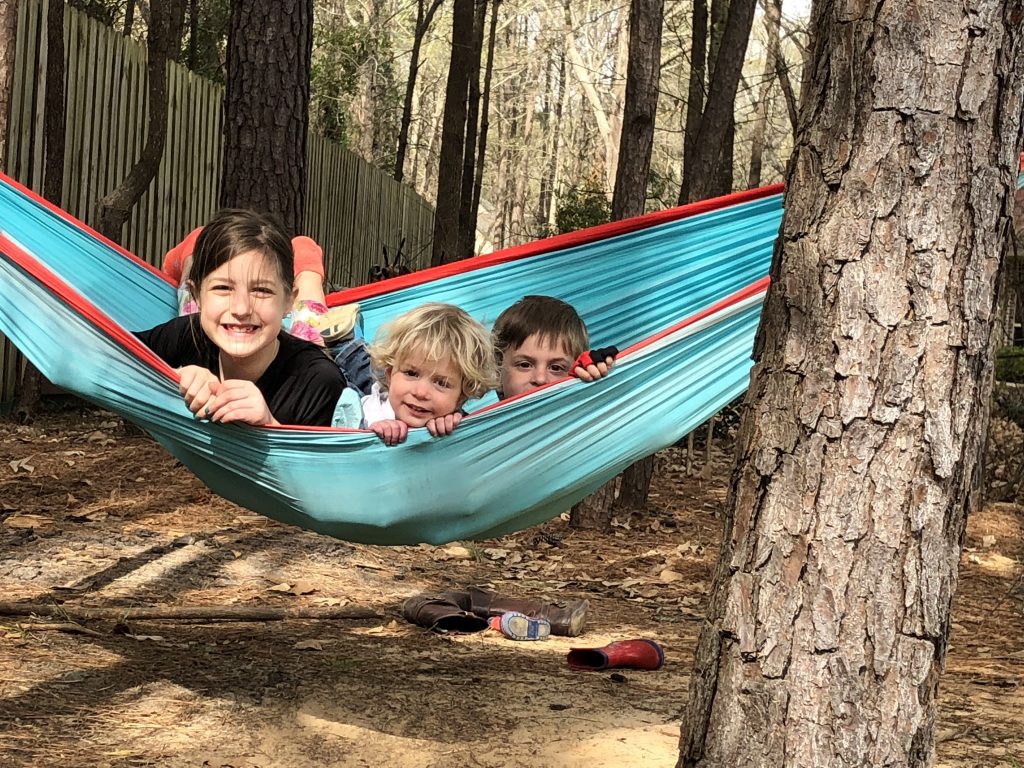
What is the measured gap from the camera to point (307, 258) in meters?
2.84

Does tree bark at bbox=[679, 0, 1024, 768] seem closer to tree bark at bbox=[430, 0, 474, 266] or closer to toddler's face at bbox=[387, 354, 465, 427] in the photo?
toddler's face at bbox=[387, 354, 465, 427]

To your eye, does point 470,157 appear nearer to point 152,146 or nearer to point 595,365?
point 152,146

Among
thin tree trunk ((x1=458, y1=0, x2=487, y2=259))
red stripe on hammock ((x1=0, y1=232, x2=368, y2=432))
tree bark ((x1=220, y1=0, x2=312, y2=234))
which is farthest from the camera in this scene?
thin tree trunk ((x1=458, y1=0, x2=487, y2=259))

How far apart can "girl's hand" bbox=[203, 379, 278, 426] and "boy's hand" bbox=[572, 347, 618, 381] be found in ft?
1.66

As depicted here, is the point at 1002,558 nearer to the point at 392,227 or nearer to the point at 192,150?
the point at 192,150

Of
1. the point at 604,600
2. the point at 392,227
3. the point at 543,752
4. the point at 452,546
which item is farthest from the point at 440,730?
the point at 392,227

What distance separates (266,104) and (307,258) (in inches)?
68.5

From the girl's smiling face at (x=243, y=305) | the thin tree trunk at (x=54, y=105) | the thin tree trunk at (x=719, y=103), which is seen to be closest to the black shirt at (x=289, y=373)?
the girl's smiling face at (x=243, y=305)

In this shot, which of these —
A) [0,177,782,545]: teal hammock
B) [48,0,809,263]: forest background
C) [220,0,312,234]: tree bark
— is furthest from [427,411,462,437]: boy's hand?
[48,0,809,263]: forest background

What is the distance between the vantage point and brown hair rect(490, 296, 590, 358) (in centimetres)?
250

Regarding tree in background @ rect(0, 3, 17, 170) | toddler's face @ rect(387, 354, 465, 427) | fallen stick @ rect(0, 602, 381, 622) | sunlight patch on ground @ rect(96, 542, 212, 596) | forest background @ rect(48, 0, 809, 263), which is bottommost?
fallen stick @ rect(0, 602, 381, 622)

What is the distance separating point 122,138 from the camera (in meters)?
6.44

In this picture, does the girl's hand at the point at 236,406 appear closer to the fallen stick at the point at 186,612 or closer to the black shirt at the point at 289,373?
the black shirt at the point at 289,373

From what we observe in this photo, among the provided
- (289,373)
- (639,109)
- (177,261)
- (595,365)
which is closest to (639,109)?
(639,109)
